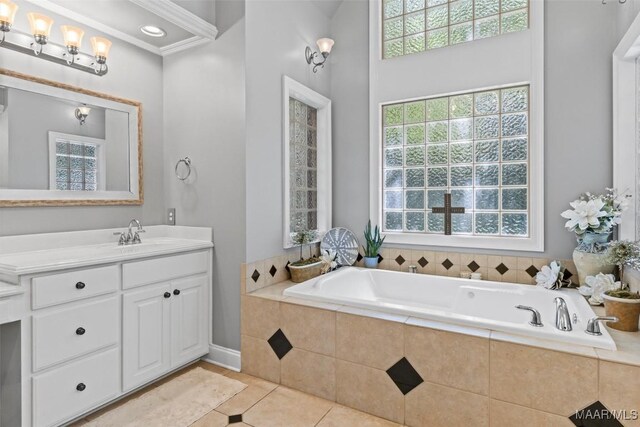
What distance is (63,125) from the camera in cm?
226

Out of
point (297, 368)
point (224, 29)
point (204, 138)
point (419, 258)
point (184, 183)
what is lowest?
point (297, 368)

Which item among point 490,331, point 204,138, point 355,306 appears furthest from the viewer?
point 204,138

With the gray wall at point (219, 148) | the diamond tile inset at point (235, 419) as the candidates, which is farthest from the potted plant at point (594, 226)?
the diamond tile inset at point (235, 419)

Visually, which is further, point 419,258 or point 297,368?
point 419,258

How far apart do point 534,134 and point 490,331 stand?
1.61 m

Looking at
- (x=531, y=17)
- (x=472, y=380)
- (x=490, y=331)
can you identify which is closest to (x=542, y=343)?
(x=490, y=331)

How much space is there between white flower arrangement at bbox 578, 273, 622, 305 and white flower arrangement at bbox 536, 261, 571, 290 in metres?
0.19

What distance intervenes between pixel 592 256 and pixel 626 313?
62cm

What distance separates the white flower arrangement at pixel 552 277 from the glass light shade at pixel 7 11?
3.61 meters

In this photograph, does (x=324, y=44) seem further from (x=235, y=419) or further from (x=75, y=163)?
(x=235, y=419)

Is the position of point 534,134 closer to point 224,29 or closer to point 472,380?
point 472,380

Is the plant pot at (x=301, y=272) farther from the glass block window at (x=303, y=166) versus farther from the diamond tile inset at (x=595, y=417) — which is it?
the diamond tile inset at (x=595, y=417)

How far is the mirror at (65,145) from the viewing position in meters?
2.03

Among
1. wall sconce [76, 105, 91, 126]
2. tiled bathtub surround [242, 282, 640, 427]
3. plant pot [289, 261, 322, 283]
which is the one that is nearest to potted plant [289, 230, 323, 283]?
plant pot [289, 261, 322, 283]
